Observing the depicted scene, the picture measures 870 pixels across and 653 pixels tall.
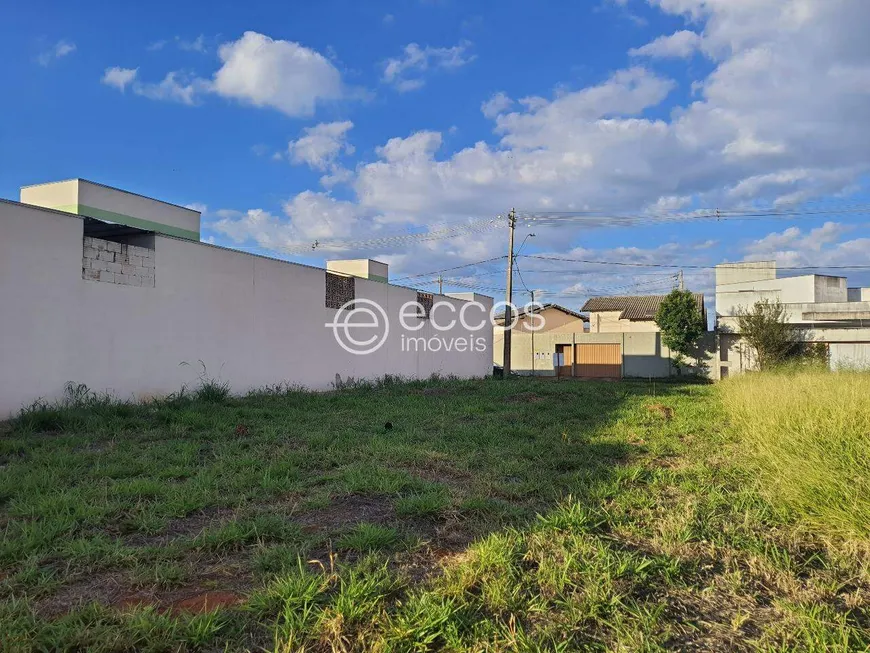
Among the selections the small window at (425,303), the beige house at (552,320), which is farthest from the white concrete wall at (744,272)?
the small window at (425,303)

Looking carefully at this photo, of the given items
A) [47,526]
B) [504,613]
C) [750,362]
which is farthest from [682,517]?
[750,362]

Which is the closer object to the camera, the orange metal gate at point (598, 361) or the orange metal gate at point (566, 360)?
the orange metal gate at point (598, 361)

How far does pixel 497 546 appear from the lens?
2.73 metres

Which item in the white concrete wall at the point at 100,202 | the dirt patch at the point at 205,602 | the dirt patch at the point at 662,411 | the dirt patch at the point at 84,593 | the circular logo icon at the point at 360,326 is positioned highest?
the white concrete wall at the point at 100,202

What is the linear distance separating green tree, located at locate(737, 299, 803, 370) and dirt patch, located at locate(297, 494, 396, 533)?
2078 centimetres

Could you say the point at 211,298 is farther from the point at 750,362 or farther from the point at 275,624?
the point at 750,362

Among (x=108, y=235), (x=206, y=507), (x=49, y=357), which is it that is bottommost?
(x=206, y=507)

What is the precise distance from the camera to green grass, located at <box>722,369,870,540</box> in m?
3.04

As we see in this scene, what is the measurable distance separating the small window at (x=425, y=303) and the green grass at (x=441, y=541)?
11.1 meters

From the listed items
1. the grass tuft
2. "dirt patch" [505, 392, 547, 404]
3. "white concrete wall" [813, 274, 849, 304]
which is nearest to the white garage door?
"white concrete wall" [813, 274, 849, 304]

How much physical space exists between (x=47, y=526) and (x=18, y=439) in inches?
129

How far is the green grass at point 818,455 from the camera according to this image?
304 centimetres

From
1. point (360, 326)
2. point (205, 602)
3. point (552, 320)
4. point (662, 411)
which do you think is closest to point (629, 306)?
point (552, 320)

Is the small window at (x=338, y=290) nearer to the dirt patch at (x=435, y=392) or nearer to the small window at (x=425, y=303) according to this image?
the dirt patch at (x=435, y=392)
